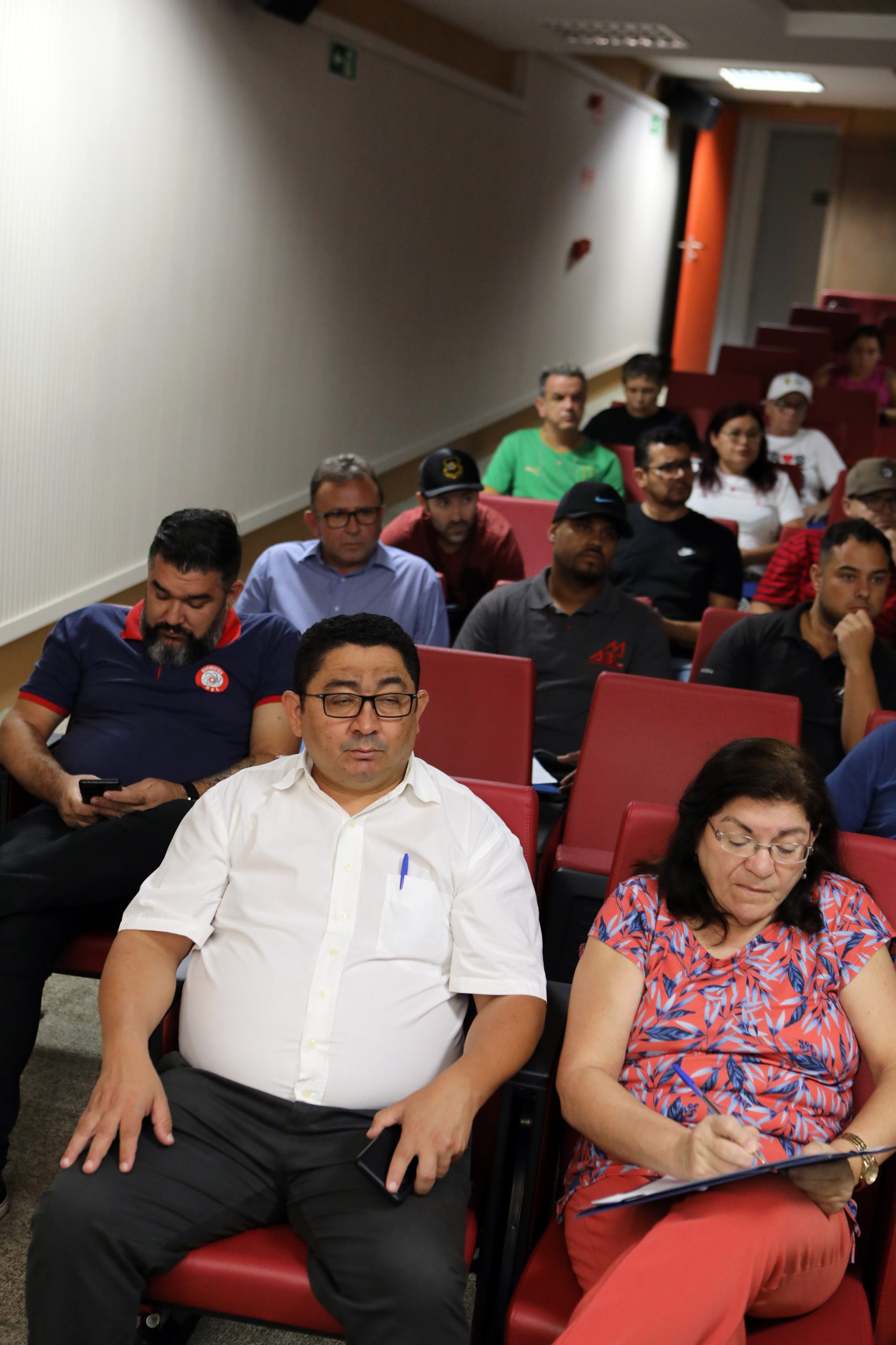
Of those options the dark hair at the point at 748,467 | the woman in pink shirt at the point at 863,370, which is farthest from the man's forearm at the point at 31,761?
the woman in pink shirt at the point at 863,370

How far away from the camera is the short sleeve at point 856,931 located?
1838 mm

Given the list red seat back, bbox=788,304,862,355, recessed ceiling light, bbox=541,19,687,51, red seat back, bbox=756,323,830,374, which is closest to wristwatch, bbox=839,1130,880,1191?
recessed ceiling light, bbox=541,19,687,51

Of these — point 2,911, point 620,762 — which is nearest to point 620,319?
point 620,762

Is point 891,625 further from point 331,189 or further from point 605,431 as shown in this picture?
point 331,189

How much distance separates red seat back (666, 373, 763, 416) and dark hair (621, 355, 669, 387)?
1159mm

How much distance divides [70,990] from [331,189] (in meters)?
4.32

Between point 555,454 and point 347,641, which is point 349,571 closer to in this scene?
point 347,641

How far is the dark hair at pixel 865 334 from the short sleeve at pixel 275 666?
7.23 meters

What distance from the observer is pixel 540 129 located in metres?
8.74

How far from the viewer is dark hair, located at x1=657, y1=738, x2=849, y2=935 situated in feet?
6.15

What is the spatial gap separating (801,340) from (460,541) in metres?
6.68

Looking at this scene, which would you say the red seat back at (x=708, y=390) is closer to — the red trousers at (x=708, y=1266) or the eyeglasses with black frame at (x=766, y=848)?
the eyeglasses with black frame at (x=766, y=848)

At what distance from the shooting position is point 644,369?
6.33m

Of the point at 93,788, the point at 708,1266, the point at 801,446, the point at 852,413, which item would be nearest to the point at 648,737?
the point at 93,788
